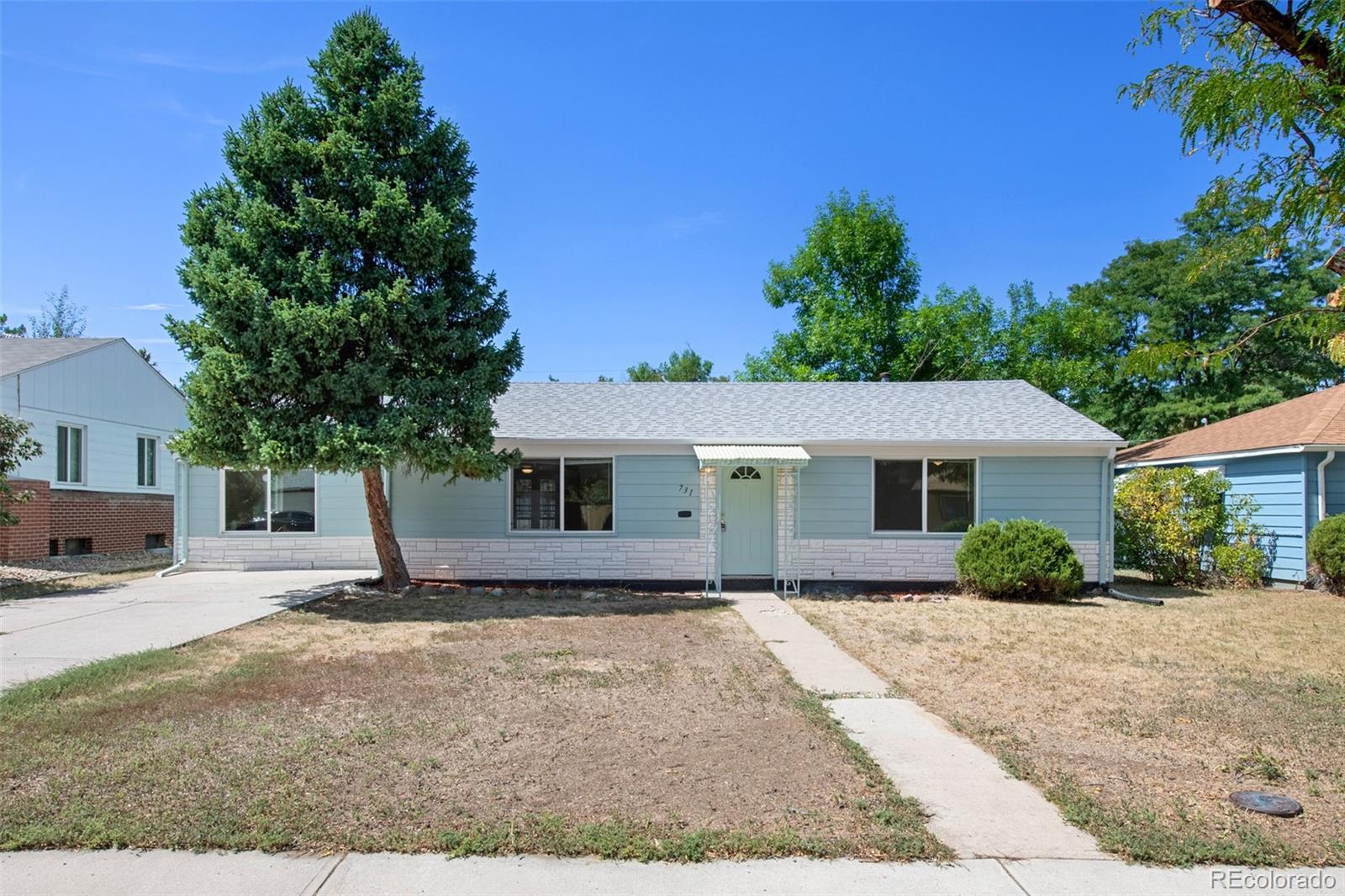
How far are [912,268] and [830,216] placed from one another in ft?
11.0

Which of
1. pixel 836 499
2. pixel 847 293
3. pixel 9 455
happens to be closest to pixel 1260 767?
pixel 836 499

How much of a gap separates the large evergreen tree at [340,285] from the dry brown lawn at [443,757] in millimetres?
3547

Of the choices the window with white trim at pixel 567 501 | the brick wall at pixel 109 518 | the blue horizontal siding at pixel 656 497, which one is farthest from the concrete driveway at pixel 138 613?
the brick wall at pixel 109 518

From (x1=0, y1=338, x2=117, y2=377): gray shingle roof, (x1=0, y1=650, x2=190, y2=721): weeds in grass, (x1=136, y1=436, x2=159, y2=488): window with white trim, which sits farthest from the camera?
(x1=136, y1=436, x2=159, y2=488): window with white trim

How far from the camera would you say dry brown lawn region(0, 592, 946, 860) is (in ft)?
12.0

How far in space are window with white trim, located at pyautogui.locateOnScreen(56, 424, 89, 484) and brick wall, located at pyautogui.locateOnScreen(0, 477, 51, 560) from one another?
2.55 feet

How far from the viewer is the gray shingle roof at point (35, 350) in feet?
53.2

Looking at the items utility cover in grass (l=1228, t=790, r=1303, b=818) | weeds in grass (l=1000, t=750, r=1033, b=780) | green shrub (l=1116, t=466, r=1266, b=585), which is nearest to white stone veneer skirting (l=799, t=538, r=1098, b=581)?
green shrub (l=1116, t=466, r=1266, b=585)

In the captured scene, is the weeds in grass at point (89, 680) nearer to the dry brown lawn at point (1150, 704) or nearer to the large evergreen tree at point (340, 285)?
the large evergreen tree at point (340, 285)

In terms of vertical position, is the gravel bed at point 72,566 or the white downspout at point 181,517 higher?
the white downspout at point 181,517

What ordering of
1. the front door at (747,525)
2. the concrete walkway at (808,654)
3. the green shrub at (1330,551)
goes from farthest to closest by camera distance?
the front door at (747,525)
the green shrub at (1330,551)
the concrete walkway at (808,654)

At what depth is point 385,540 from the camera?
12203mm

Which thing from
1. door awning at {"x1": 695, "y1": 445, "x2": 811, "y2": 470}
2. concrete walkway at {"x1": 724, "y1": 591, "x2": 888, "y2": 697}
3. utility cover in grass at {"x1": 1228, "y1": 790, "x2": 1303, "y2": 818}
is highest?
door awning at {"x1": 695, "y1": 445, "x2": 811, "y2": 470}

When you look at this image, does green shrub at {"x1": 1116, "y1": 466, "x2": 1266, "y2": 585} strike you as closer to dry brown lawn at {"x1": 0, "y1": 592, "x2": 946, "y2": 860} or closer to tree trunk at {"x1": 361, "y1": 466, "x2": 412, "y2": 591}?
dry brown lawn at {"x1": 0, "y1": 592, "x2": 946, "y2": 860}
